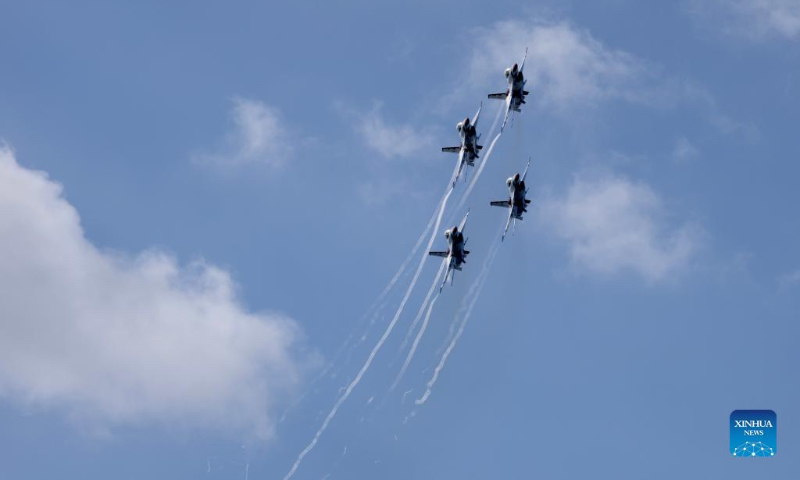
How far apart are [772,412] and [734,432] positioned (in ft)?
18.7

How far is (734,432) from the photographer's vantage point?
190 metres

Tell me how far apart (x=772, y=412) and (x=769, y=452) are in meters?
5.67

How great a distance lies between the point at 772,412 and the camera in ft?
630

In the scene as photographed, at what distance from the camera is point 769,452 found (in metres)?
188

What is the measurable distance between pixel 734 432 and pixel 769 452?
4.62 metres
